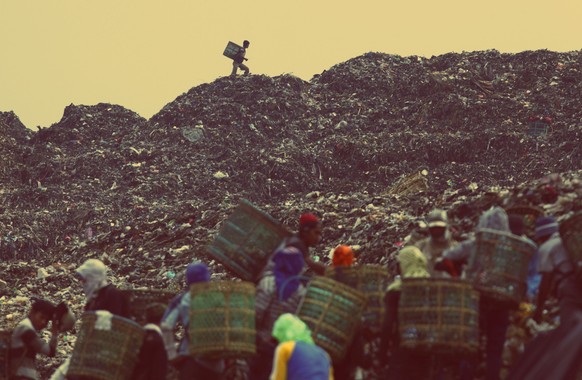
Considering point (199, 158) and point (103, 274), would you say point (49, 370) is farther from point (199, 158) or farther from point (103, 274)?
point (199, 158)

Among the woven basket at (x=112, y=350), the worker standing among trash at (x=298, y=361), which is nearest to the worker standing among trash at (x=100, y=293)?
the woven basket at (x=112, y=350)

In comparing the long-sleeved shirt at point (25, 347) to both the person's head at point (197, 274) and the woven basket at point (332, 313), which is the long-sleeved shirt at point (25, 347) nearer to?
the person's head at point (197, 274)

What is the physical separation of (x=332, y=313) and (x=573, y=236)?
173cm

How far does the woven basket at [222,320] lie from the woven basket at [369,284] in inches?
31.7

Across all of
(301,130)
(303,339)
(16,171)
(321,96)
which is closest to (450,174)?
(301,130)

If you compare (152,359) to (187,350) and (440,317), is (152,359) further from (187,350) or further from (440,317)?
(440,317)

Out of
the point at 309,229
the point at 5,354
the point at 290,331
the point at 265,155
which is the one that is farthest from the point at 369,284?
the point at 265,155

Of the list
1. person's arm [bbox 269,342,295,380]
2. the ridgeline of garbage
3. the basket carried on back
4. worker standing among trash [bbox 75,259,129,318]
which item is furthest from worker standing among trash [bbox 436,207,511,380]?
the ridgeline of garbage

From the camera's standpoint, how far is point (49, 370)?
14.4 metres

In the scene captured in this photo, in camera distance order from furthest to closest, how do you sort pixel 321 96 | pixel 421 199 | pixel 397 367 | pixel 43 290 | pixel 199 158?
pixel 321 96 < pixel 199 158 < pixel 43 290 < pixel 421 199 < pixel 397 367

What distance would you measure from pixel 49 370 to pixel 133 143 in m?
18.9

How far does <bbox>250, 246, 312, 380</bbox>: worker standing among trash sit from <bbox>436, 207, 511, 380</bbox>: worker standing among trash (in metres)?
1.18

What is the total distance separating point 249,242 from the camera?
27.8ft

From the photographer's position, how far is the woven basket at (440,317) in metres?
6.90
